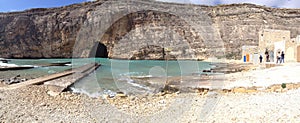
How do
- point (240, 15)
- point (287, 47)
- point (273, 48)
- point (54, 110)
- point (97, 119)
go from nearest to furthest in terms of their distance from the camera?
point (97, 119), point (54, 110), point (287, 47), point (273, 48), point (240, 15)

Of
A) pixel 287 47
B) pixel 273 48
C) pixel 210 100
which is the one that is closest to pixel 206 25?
pixel 273 48

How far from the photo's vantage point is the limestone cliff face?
49781 millimetres

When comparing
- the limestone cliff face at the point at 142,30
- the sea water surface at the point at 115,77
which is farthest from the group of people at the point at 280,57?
the limestone cliff face at the point at 142,30

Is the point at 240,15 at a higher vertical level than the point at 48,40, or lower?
higher

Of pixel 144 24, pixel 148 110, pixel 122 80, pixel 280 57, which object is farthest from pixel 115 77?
pixel 144 24

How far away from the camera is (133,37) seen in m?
49.8

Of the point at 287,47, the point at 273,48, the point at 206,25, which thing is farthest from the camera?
the point at 206,25

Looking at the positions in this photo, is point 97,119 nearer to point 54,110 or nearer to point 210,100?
point 54,110

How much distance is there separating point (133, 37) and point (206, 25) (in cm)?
1623

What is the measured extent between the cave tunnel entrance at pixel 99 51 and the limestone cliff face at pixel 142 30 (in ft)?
9.90

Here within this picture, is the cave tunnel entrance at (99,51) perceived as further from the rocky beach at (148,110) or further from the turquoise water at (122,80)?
the rocky beach at (148,110)

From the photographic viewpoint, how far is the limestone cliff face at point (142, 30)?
4978 centimetres

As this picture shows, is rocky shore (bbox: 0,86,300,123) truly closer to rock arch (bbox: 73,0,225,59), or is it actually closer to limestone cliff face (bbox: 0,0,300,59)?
limestone cliff face (bbox: 0,0,300,59)

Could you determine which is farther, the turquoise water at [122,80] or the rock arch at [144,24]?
the rock arch at [144,24]
